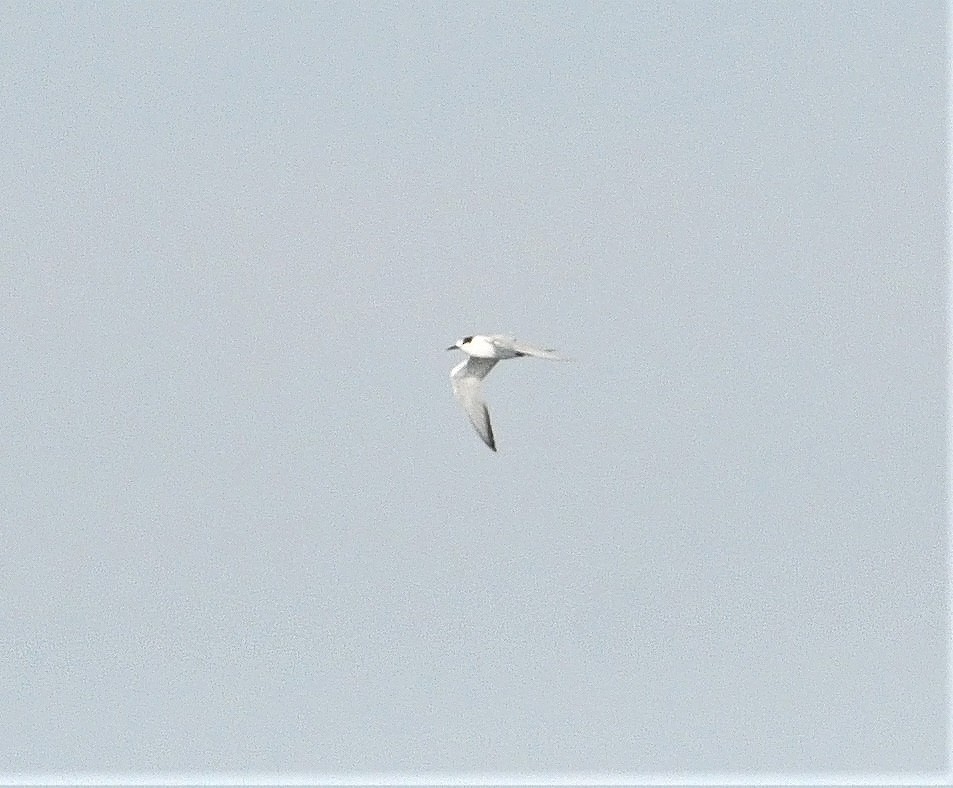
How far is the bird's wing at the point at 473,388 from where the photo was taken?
144ft

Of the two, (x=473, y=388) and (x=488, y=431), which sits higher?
(x=473, y=388)

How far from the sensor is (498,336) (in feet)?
141

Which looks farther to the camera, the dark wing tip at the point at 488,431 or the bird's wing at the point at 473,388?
the bird's wing at the point at 473,388

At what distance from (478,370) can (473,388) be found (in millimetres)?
448

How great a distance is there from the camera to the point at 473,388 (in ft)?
145

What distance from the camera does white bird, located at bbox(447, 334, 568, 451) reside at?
42.9 m

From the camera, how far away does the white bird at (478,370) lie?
42906 millimetres

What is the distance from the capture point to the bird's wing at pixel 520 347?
39.3 m

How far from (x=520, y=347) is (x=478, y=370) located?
2566 millimetres

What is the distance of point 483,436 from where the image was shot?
143 ft

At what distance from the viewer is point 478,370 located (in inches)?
1746

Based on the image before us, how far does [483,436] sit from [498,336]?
2213 millimetres

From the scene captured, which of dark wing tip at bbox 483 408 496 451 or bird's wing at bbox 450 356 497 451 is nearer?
dark wing tip at bbox 483 408 496 451

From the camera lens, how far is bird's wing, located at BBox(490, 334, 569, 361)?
39312mm
